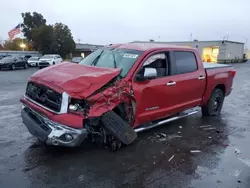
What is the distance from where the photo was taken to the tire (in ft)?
13.6

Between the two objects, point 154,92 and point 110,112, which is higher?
point 154,92

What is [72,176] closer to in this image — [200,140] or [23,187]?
[23,187]

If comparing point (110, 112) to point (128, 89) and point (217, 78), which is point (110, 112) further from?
point (217, 78)

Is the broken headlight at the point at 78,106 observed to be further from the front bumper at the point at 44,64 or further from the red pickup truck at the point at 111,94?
the front bumper at the point at 44,64

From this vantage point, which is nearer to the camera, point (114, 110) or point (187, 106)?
point (114, 110)

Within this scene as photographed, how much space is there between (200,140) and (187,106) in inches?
39.2

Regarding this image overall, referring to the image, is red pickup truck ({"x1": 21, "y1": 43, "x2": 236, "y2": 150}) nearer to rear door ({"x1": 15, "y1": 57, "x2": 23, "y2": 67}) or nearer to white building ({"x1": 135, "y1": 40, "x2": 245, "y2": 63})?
rear door ({"x1": 15, "y1": 57, "x2": 23, "y2": 67})

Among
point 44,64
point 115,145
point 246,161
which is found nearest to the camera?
point 246,161

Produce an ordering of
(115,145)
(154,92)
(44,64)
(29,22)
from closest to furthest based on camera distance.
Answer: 1. (115,145)
2. (154,92)
3. (44,64)
4. (29,22)

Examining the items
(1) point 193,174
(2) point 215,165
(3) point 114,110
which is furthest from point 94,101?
(2) point 215,165

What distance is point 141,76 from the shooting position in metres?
4.61

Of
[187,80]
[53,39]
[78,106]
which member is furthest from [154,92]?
[53,39]

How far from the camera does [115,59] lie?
509 centimetres

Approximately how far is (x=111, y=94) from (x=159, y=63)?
1607mm
